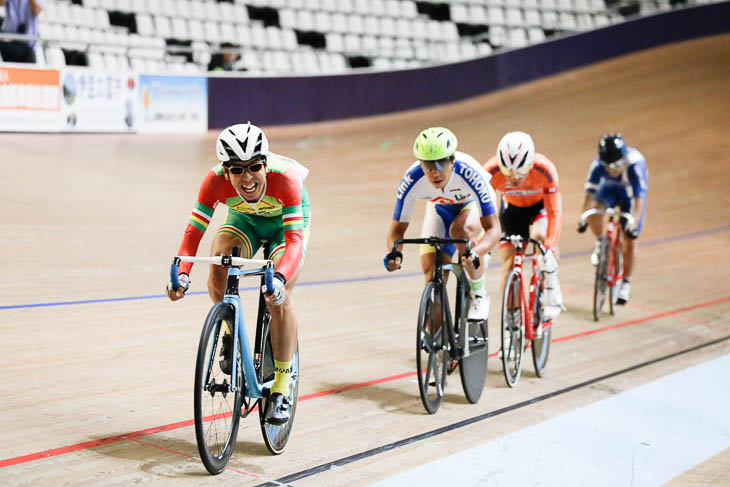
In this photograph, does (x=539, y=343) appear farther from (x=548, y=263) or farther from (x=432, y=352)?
(x=432, y=352)

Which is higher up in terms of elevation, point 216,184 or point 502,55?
point 502,55

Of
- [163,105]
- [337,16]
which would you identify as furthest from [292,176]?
[337,16]

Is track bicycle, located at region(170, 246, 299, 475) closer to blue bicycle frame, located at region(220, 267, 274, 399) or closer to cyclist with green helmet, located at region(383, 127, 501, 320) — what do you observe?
blue bicycle frame, located at region(220, 267, 274, 399)

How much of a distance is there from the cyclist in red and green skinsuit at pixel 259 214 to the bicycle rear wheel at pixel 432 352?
0.72 metres

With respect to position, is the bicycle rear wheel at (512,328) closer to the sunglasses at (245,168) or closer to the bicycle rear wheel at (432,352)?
the bicycle rear wheel at (432,352)

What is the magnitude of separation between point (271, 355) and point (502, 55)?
13.1 m

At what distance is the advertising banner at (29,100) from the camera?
901 cm

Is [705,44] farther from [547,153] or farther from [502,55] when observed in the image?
[547,153]

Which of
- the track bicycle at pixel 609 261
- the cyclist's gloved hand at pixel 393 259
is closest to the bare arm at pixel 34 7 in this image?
the track bicycle at pixel 609 261

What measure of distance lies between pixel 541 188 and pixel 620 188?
1.92m

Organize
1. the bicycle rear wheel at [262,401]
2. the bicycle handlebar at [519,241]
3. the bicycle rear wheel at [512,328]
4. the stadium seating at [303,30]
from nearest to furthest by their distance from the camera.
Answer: the bicycle rear wheel at [262,401], the bicycle rear wheel at [512,328], the bicycle handlebar at [519,241], the stadium seating at [303,30]

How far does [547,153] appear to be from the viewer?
12.2m

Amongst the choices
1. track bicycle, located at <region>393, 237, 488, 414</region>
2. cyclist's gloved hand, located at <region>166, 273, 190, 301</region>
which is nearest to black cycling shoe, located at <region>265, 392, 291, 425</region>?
cyclist's gloved hand, located at <region>166, 273, 190, 301</region>

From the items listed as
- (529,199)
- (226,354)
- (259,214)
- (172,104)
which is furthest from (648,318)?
(172,104)
